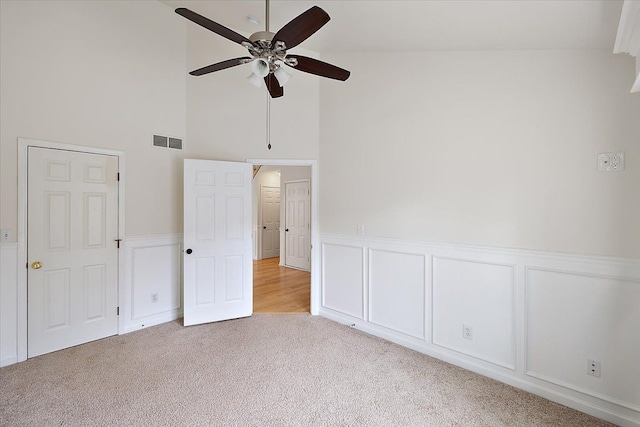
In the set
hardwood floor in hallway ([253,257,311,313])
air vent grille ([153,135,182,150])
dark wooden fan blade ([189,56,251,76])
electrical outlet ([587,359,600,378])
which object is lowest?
hardwood floor in hallway ([253,257,311,313])

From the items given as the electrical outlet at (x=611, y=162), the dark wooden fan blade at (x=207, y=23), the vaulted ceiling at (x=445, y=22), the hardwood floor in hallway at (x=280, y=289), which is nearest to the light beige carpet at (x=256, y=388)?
the hardwood floor in hallway at (x=280, y=289)

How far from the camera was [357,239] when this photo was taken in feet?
11.3

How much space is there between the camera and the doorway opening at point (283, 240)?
15.1ft

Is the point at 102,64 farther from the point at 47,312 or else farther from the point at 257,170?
the point at 257,170

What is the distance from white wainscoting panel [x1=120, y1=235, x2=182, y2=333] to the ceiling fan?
2.13 meters

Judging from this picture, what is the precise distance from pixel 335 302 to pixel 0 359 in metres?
3.15

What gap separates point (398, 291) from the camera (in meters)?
3.09

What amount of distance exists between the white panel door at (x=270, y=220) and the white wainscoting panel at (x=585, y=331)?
630 centimetres

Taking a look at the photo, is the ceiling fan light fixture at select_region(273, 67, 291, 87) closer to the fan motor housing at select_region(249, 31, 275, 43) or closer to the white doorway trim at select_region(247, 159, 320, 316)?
the fan motor housing at select_region(249, 31, 275, 43)

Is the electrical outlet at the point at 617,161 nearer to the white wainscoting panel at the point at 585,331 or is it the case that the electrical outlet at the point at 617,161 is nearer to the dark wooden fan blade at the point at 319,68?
the white wainscoting panel at the point at 585,331

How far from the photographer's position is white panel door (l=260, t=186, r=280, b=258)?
7.76 m

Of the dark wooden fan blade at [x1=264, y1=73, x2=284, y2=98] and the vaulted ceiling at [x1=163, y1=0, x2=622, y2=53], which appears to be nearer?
the vaulted ceiling at [x1=163, y1=0, x2=622, y2=53]

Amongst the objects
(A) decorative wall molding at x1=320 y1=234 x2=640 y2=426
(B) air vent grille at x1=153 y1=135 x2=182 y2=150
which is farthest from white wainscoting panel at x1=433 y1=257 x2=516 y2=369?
(B) air vent grille at x1=153 y1=135 x2=182 y2=150

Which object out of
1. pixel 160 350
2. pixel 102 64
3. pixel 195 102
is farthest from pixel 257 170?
pixel 160 350
